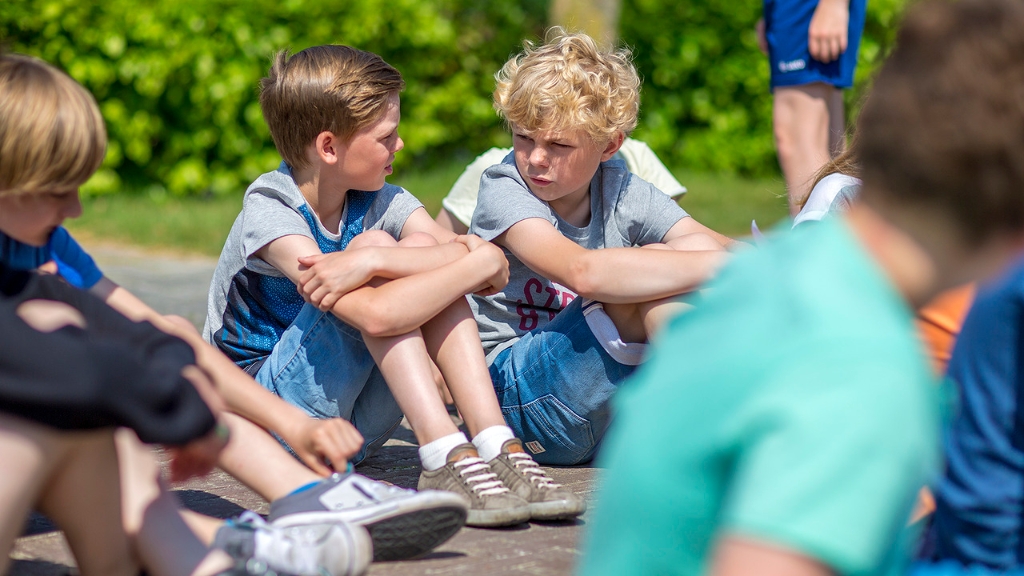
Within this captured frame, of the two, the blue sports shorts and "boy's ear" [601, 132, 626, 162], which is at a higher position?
the blue sports shorts

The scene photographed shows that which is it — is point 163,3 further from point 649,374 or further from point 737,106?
point 649,374

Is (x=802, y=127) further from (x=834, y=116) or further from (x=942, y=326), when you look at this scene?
(x=942, y=326)

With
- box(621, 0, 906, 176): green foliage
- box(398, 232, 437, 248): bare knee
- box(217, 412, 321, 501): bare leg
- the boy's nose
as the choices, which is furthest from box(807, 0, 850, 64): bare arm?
box(621, 0, 906, 176): green foliage

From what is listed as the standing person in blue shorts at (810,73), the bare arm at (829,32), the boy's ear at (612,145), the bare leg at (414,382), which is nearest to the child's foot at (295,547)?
the bare leg at (414,382)

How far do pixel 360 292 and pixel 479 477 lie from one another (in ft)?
1.71

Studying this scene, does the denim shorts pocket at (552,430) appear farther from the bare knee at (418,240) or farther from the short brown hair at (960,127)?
the short brown hair at (960,127)

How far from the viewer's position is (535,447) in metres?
3.09

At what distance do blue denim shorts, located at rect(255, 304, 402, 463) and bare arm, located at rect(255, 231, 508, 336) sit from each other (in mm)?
130

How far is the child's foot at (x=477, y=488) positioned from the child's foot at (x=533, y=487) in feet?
0.08

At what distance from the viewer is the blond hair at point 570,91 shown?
9.99 feet

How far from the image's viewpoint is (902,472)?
1004 mm

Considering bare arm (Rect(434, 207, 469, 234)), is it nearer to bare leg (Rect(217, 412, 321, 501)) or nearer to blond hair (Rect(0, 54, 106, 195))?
bare leg (Rect(217, 412, 321, 501))

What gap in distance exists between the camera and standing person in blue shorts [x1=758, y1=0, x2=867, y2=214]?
15.5 feet

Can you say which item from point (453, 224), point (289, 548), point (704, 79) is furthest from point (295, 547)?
point (704, 79)
